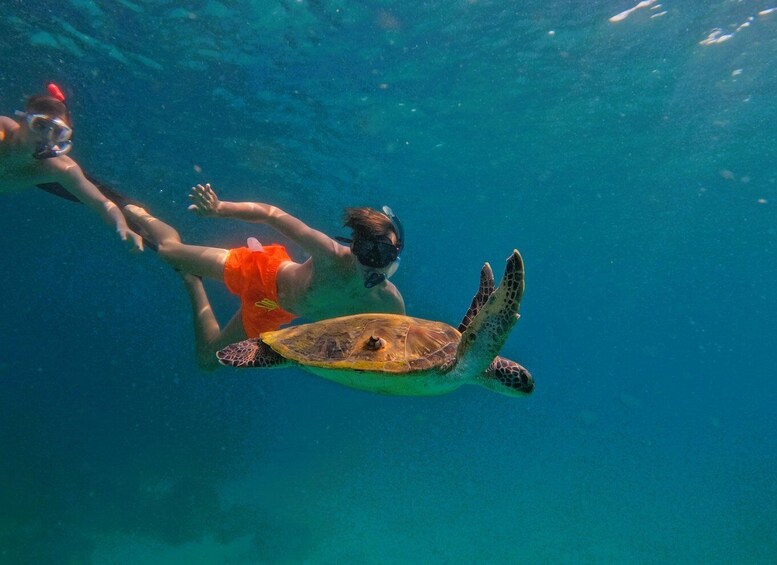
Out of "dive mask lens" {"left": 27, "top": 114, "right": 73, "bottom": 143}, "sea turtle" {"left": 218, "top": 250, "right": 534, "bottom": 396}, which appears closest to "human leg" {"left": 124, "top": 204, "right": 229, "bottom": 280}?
"dive mask lens" {"left": 27, "top": 114, "right": 73, "bottom": 143}

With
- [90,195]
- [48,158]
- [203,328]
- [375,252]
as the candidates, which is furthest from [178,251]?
[375,252]

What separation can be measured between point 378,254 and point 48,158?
640 cm

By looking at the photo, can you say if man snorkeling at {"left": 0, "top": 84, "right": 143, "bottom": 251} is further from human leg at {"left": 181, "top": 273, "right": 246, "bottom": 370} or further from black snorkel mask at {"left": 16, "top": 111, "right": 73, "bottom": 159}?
human leg at {"left": 181, "top": 273, "right": 246, "bottom": 370}

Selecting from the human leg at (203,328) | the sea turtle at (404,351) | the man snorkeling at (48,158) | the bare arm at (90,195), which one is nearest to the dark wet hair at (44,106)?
the man snorkeling at (48,158)

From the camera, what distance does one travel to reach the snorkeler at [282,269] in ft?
15.1

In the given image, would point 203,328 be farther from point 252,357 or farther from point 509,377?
point 509,377

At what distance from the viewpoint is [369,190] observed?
27.0 meters

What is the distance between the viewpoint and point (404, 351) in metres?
3.44

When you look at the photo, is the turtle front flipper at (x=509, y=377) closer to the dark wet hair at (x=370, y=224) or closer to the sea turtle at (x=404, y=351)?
the sea turtle at (x=404, y=351)

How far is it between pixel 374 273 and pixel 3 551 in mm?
17789

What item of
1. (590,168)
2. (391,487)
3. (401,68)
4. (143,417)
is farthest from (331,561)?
(590,168)

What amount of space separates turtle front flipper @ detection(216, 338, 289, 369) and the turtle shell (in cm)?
11

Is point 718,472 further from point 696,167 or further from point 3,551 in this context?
point 3,551

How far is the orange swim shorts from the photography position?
605cm
